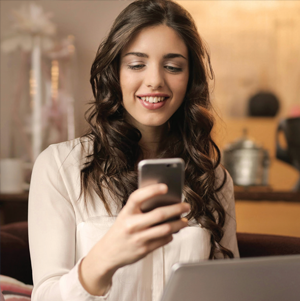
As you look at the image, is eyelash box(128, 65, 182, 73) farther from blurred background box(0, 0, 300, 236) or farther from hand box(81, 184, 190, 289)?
blurred background box(0, 0, 300, 236)

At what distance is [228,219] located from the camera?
53.2 inches

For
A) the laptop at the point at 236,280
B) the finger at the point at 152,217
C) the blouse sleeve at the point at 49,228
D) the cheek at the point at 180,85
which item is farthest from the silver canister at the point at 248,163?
the finger at the point at 152,217

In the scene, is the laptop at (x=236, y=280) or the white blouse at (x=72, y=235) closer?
the laptop at (x=236, y=280)

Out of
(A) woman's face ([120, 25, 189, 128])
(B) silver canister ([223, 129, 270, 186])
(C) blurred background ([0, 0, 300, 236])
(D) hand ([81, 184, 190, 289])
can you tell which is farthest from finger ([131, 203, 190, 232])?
(B) silver canister ([223, 129, 270, 186])

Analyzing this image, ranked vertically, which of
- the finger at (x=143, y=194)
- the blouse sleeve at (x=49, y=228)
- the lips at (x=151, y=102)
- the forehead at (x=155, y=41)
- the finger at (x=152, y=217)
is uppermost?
the forehead at (x=155, y=41)

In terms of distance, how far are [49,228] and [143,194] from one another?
497 mm

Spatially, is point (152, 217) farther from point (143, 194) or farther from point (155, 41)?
point (155, 41)

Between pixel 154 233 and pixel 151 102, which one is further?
pixel 151 102

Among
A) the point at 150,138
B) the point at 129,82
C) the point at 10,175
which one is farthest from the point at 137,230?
the point at 10,175

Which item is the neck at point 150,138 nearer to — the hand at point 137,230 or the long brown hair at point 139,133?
the long brown hair at point 139,133

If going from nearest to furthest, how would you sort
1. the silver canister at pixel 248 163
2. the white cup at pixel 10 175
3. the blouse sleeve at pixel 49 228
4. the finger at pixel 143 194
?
the finger at pixel 143 194, the blouse sleeve at pixel 49 228, the white cup at pixel 10 175, the silver canister at pixel 248 163

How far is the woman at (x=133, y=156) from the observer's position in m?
1.09

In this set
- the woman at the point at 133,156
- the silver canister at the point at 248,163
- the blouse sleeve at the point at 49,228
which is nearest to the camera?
the blouse sleeve at the point at 49,228

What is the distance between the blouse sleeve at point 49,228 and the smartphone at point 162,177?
0.34 m
